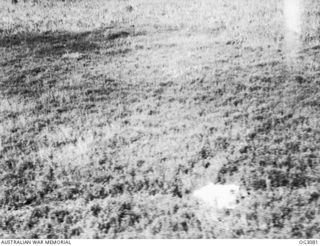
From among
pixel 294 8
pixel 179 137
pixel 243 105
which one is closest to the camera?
pixel 179 137

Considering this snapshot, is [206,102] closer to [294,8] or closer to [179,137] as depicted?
[179,137]

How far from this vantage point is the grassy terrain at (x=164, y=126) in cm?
649

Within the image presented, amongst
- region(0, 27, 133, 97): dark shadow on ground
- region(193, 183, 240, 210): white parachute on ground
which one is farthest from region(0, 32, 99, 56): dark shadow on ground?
region(193, 183, 240, 210): white parachute on ground

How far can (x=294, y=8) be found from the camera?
512 inches

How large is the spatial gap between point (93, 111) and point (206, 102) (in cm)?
243

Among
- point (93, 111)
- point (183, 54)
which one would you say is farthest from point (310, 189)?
point (183, 54)

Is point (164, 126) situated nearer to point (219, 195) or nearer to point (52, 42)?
point (219, 195)

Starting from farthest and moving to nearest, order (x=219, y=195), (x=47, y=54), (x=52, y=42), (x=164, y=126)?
(x=52, y=42) → (x=47, y=54) → (x=164, y=126) → (x=219, y=195)

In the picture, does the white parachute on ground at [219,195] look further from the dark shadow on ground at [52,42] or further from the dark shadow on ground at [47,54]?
the dark shadow on ground at [52,42]

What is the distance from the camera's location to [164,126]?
8711 mm

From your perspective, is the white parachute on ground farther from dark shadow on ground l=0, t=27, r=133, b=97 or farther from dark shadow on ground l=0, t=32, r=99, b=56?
dark shadow on ground l=0, t=32, r=99, b=56

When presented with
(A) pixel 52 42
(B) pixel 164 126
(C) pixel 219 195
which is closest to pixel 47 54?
(A) pixel 52 42

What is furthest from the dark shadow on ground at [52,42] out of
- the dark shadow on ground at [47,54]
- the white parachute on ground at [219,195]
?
the white parachute on ground at [219,195]

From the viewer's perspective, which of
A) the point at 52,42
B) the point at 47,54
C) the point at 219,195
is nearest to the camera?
the point at 219,195
